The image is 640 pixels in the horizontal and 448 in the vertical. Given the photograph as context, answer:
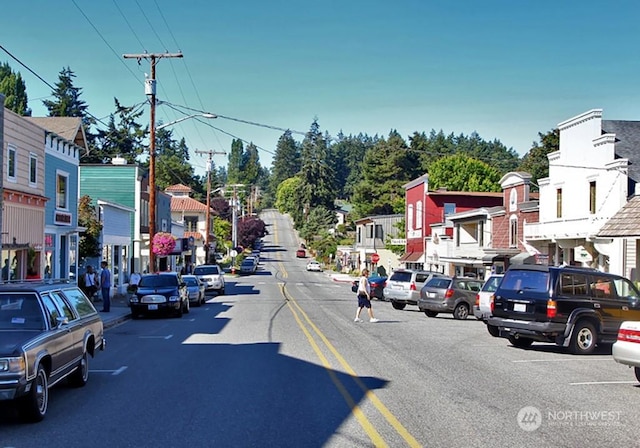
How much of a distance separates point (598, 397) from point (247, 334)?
11.1m

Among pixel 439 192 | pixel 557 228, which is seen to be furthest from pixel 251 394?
pixel 439 192

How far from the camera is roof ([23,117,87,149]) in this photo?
33812mm

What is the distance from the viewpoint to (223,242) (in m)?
110

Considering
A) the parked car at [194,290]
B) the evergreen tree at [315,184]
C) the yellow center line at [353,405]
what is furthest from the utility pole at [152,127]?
the evergreen tree at [315,184]

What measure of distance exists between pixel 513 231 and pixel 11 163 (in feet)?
91.8

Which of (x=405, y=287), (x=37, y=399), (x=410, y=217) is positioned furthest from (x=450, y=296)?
(x=410, y=217)

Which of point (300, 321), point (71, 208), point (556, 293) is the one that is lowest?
point (300, 321)

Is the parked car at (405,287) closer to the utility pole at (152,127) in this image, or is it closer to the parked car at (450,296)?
the parked car at (450,296)

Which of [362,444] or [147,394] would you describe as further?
[147,394]

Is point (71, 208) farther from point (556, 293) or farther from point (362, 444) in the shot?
point (362, 444)

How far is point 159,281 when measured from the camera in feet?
92.7

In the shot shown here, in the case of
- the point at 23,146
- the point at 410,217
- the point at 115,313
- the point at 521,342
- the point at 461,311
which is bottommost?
the point at 115,313

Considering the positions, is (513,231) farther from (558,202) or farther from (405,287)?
(405,287)

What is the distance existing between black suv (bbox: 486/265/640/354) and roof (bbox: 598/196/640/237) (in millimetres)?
7745
